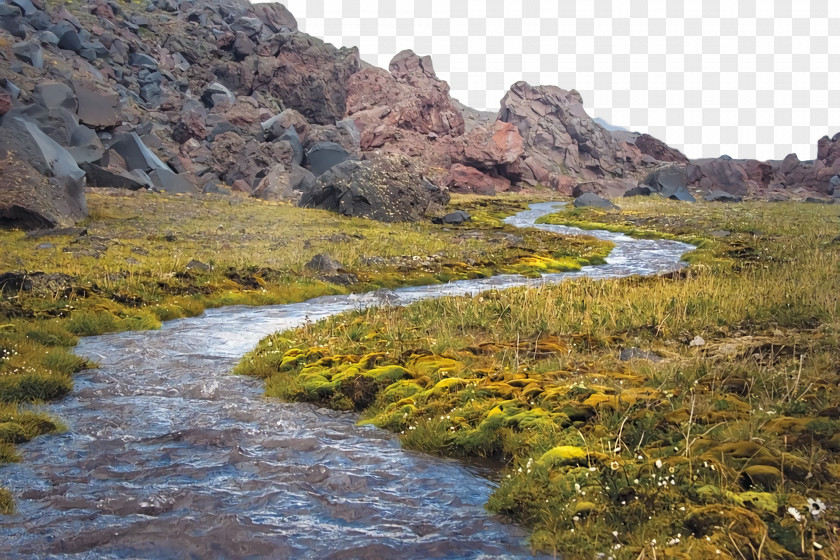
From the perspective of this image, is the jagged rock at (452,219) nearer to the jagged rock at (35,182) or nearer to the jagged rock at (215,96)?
the jagged rock at (35,182)

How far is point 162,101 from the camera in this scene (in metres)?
90.5

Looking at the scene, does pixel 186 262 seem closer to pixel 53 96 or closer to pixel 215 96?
pixel 53 96

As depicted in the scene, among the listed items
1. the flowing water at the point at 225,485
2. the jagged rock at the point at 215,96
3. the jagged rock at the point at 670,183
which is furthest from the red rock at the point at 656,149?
the flowing water at the point at 225,485

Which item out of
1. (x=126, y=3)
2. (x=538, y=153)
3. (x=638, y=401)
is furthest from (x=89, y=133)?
(x=538, y=153)

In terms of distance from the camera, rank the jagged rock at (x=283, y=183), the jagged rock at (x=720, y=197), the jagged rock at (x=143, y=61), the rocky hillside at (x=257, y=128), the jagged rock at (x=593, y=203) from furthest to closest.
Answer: the jagged rock at (x=143, y=61) < the jagged rock at (x=720, y=197) < the jagged rock at (x=593, y=203) < the jagged rock at (x=283, y=183) < the rocky hillside at (x=257, y=128)

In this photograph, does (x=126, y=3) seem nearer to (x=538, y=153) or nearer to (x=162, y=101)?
(x=162, y=101)

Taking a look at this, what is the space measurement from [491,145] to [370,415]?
9995 cm

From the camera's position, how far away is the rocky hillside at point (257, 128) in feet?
157

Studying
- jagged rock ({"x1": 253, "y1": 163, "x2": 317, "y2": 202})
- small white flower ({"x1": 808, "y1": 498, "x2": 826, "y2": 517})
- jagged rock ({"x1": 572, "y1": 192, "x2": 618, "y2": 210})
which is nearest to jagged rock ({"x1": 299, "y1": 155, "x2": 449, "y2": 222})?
jagged rock ({"x1": 253, "y1": 163, "x2": 317, "y2": 202})

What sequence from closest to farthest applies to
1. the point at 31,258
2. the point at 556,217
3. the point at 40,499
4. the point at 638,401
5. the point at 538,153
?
the point at 40,499 → the point at 638,401 → the point at 31,258 → the point at 556,217 → the point at 538,153

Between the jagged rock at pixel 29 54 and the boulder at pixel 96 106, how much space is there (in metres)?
8.46

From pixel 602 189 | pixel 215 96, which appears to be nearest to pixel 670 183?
pixel 602 189

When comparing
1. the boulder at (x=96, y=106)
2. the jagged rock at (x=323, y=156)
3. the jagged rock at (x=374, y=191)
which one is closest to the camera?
the jagged rock at (x=374, y=191)

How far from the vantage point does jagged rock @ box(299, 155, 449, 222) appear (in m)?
48.3
